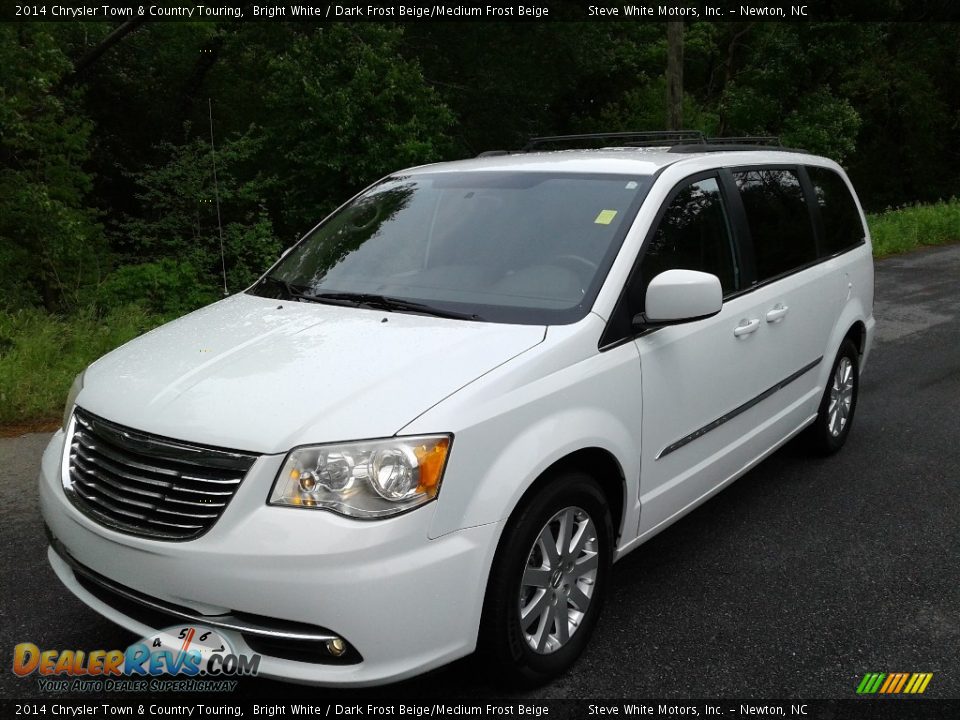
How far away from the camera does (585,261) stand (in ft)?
11.7

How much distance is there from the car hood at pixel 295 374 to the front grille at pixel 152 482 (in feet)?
0.15

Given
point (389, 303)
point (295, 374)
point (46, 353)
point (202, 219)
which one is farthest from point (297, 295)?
point (202, 219)

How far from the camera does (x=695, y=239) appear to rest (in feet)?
13.0

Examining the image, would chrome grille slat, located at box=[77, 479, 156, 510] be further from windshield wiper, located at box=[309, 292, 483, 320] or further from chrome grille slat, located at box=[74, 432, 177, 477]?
windshield wiper, located at box=[309, 292, 483, 320]

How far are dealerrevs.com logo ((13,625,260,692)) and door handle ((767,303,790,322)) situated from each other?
9.42 ft

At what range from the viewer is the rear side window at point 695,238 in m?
3.71

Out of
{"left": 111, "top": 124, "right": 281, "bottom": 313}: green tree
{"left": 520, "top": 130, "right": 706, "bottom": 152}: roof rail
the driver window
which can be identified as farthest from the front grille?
{"left": 111, "top": 124, "right": 281, "bottom": 313}: green tree

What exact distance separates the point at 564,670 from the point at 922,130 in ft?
146

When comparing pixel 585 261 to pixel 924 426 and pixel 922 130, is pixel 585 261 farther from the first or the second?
pixel 922 130

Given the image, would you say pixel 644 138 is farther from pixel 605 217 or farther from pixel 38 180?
pixel 38 180

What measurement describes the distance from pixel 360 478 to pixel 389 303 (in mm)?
1146

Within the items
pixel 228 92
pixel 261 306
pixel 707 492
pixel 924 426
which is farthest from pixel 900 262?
pixel 228 92

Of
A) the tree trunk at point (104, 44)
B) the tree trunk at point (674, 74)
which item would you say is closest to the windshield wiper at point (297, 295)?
the tree trunk at point (674, 74)

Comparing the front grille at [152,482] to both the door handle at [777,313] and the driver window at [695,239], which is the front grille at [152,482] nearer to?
the driver window at [695,239]
